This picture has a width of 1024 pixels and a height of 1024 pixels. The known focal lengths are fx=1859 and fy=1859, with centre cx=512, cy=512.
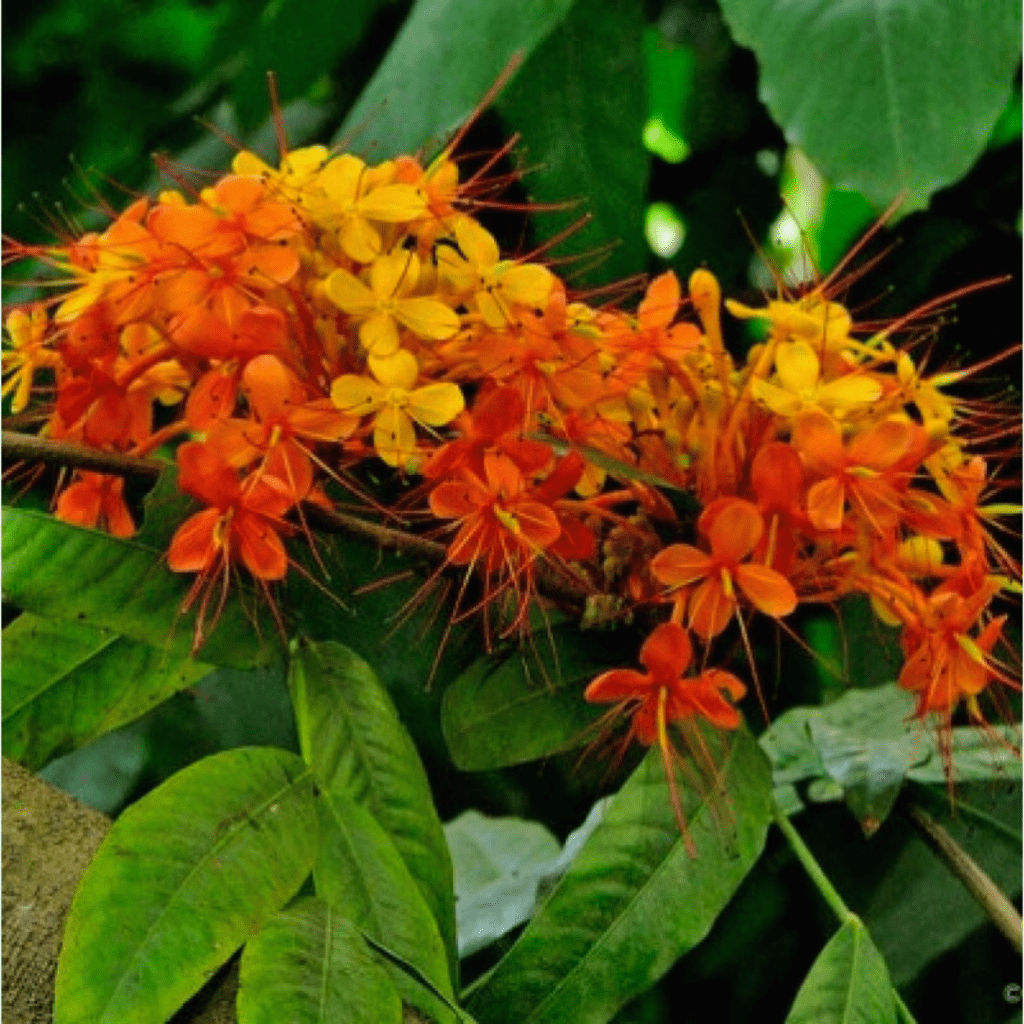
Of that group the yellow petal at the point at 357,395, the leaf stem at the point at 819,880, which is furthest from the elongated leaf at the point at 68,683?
the leaf stem at the point at 819,880

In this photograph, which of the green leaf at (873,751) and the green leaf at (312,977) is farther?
the green leaf at (873,751)

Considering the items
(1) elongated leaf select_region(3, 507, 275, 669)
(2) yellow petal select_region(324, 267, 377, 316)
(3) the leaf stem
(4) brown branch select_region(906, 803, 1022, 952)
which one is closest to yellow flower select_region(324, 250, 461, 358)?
(2) yellow petal select_region(324, 267, 377, 316)

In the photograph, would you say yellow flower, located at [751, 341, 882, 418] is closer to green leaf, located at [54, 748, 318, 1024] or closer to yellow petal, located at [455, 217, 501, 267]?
yellow petal, located at [455, 217, 501, 267]

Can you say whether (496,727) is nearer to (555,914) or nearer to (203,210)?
(555,914)

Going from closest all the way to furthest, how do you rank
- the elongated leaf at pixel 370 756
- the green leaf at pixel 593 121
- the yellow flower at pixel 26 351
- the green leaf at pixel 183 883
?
the green leaf at pixel 183 883 < the elongated leaf at pixel 370 756 < the yellow flower at pixel 26 351 < the green leaf at pixel 593 121

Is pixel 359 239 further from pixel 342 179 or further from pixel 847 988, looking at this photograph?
pixel 847 988

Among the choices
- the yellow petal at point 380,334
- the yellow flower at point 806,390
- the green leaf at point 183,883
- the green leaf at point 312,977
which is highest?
the yellow petal at point 380,334

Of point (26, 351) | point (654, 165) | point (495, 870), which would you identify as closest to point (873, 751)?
point (495, 870)

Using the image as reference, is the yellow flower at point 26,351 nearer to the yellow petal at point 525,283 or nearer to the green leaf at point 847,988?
the yellow petal at point 525,283
